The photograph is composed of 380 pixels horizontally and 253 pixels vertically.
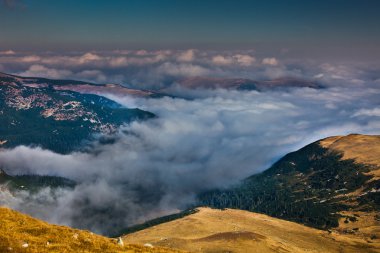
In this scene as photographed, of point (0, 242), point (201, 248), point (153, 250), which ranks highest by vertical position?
point (0, 242)

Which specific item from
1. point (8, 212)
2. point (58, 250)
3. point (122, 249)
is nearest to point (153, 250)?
point (122, 249)

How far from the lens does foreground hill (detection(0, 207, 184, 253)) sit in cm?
4067

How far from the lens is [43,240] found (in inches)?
1790

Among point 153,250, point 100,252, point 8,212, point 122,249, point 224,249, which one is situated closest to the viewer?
point 100,252

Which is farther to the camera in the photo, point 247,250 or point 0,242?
point 247,250

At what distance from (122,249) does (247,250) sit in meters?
164

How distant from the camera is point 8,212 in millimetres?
59375

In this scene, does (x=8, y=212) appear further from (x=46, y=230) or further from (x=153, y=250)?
(x=153, y=250)

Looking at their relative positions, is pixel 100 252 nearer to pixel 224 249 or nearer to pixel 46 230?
pixel 46 230

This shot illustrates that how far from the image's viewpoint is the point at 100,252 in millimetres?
44094

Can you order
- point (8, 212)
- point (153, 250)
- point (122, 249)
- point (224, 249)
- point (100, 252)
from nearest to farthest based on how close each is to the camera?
point (100, 252)
point (122, 249)
point (153, 250)
point (8, 212)
point (224, 249)

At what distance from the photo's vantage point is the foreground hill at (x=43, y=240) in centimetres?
4067

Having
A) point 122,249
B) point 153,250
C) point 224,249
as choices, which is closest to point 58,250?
point 122,249

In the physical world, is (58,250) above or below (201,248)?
above
